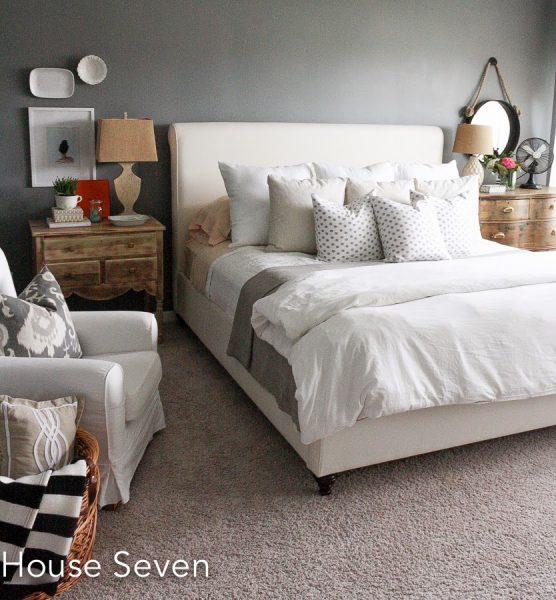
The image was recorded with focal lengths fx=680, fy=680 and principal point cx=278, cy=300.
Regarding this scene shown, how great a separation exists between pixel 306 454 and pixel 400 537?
454 millimetres

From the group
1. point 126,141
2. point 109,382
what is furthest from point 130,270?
point 109,382

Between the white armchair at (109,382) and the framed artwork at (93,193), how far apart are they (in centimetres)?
146

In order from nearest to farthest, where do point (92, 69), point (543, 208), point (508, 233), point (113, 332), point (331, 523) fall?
point (331, 523)
point (113, 332)
point (92, 69)
point (508, 233)
point (543, 208)

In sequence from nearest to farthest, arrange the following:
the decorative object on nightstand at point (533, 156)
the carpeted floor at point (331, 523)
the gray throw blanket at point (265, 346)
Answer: the carpeted floor at point (331, 523) → the gray throw blanket at point (265, 346) → the decorative object on nightstand at point (533, 156)

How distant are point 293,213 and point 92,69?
1.50 metres

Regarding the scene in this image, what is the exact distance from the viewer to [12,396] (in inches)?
87.3

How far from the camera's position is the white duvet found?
2.37 metres

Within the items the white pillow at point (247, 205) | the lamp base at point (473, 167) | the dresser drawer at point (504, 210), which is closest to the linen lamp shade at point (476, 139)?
the lamp base at point (473, 167)

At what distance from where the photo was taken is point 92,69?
395 cm

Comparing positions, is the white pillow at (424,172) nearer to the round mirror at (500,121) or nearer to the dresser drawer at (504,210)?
the dresser drawer at (504,210)

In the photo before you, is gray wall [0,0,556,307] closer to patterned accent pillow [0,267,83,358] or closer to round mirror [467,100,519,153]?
round mirror [467,100,519,153]

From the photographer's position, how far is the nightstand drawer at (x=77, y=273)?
376cm

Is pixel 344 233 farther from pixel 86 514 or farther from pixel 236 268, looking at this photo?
pixel 86 514

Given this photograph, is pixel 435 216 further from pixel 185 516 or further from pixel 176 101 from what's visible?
pixel 185 516
